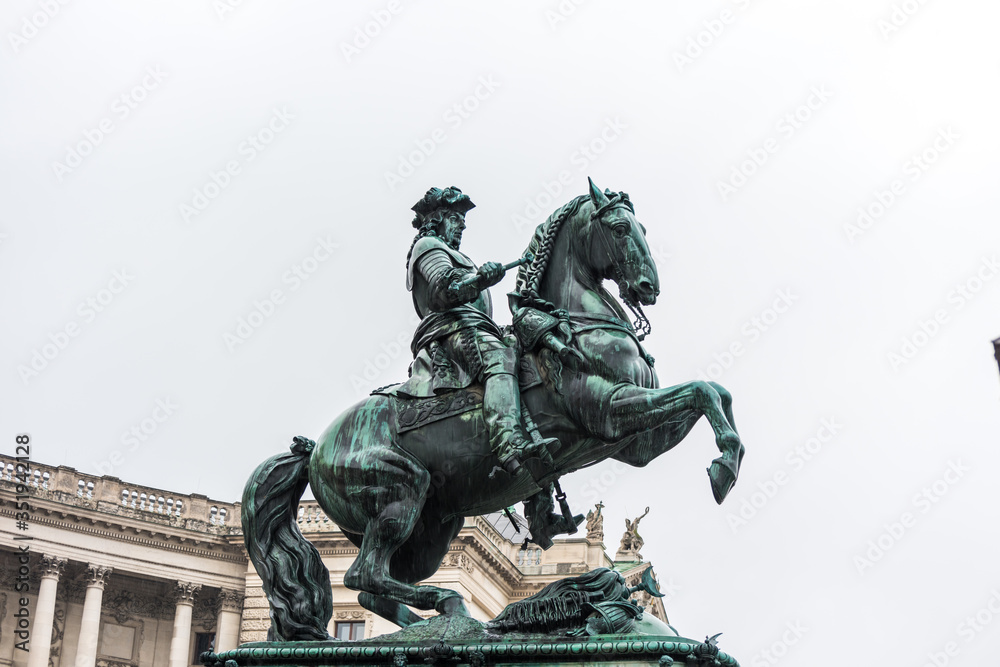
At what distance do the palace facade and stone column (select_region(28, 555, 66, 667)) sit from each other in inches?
1.4

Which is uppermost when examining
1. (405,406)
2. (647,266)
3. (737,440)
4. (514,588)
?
(514,588)

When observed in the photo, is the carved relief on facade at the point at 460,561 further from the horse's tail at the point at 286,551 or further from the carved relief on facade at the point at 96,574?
the horse's tail at the point at 286,551

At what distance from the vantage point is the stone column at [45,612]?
50.4 m

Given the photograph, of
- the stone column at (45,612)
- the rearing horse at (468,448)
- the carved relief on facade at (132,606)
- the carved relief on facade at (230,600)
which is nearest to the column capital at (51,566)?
the stone column at (45,612)

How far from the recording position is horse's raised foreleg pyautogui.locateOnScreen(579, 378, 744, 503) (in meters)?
7.80

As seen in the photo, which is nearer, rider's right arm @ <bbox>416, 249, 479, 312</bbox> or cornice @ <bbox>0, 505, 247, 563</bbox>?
rider's right arm @ <bbox>416, 249, 479, 312</bbox>

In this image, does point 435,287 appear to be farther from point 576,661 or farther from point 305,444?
point 576,661

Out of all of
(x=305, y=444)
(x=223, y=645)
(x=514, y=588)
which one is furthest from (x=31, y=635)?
(x=305, y=444)

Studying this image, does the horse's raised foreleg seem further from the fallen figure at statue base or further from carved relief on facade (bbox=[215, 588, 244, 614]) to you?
carved relief on facade (bbox=[215, 588, 244, 614])

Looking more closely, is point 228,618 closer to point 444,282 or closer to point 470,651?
point 444,282

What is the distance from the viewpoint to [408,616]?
28.4 ft

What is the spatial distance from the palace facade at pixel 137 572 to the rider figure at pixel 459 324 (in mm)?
41319

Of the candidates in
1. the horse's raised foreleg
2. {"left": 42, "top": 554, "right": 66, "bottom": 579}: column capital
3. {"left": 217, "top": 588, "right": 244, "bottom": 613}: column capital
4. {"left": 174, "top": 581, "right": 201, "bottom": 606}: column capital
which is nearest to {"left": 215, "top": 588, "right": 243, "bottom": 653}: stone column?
{"left": 217, "top": 588, "right": 244, "bottom": 613}: column capital

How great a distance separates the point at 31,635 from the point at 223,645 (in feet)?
22.8
